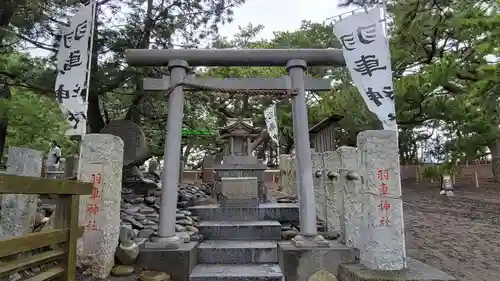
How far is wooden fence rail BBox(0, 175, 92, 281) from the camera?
216 centimetres

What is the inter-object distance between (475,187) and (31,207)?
18.6 meters

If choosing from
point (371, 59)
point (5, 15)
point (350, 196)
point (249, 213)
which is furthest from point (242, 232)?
point (5, 15)

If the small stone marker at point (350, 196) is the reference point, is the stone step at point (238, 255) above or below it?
below

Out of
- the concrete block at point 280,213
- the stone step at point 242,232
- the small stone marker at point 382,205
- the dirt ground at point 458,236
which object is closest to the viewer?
the small stone marker at point 382,205

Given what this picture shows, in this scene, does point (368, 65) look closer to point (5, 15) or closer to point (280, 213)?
point (280, 213)

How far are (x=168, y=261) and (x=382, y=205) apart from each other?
278 cm

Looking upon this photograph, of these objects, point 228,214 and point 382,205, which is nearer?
point 382,205

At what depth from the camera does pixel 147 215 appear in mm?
6484

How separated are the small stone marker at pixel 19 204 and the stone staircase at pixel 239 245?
204 centimetres

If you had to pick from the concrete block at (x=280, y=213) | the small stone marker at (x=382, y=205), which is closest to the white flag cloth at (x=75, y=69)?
the small stone marker at (x=382, y=205)

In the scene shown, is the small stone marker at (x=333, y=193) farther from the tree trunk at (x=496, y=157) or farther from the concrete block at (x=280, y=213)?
the tree trunk at (x=496, y=157)

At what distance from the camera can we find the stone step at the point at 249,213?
282 inches

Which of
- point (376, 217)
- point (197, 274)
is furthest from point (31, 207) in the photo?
point (376, 217)

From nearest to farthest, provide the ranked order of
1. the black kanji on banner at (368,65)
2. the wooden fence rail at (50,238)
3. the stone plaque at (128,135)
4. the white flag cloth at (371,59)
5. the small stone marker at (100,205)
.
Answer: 1. the wooden fence rail at (50,238)
2. the small stone marker at (100,205)
3. the white flag cloth at (371,59)
4. the black kanji on banner at (368,65)
5. the stone plaque at (128,135)
